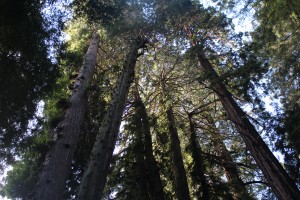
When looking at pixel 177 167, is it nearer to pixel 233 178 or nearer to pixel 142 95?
pixel 233 178

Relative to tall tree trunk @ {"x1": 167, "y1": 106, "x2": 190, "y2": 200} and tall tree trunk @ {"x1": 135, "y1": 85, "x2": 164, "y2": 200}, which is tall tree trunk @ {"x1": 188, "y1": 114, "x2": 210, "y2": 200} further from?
tall tree trunk @ {"x1": 135, "y1": 85, "x2": 164, "y2": 200}

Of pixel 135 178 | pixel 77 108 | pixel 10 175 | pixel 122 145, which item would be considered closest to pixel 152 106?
pixel 122 145

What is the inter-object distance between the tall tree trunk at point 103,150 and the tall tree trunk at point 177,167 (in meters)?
3.45

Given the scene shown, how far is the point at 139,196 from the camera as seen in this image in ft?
26.8

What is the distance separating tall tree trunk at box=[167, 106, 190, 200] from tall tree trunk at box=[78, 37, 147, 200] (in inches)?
136

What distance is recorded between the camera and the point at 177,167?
8.83 metres

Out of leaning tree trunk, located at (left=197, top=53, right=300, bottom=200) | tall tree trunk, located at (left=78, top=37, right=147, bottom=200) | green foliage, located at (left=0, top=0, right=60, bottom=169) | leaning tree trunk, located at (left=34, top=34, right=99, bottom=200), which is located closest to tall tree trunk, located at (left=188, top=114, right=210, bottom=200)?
leaning tree trunk, located at (left=197, top=53, right=300, bottom=200)

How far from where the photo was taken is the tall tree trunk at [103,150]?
14.8ft

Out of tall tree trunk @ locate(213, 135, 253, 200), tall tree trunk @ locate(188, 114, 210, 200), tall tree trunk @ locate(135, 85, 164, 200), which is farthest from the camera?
tall tree trunk @ locate(135, 85, 164, 200)

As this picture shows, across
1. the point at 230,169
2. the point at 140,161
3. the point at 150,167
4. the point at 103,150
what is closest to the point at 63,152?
the point at 103,150

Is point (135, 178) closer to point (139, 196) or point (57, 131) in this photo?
point (139, 196)

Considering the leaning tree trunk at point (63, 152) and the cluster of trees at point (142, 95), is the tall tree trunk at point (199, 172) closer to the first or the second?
the cluster of trees at point (142, 95)

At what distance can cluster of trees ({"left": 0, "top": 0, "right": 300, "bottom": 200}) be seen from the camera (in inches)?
236

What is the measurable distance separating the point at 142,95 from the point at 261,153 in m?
7.04
